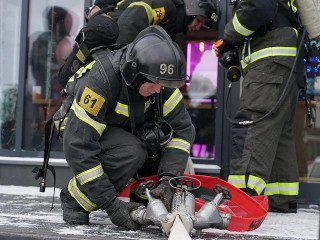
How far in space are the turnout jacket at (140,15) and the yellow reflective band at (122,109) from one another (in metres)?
0.80

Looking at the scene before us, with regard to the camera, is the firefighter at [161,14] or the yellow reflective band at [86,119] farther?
the firefighter at [161,14]

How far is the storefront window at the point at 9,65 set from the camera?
5.44 meters

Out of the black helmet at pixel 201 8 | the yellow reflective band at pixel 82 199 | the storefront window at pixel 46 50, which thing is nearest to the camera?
the yellow reflective band at pixel 82 199

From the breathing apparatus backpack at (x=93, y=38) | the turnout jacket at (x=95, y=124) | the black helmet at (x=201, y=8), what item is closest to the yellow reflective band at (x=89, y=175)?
the turnout jacket at (x=95, y=124)

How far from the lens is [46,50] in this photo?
541 cm

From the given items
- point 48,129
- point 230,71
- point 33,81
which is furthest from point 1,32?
point 230,71

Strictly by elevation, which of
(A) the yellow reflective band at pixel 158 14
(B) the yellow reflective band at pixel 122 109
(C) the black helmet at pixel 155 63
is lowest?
(B) the yellow reflective band at pixel 122 109

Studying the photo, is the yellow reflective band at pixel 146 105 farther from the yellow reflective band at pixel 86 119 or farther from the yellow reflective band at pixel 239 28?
the yellow reflective band at pixel 239 28

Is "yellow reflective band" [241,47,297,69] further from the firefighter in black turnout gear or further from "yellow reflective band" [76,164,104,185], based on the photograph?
"yellow reflective band" [76,164,104,185]

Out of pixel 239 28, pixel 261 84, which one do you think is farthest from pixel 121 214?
pixel 239 28

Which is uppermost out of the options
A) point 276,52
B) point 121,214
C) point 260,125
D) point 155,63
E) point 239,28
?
point 239,28

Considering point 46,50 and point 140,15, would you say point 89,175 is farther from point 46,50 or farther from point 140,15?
point 46,50

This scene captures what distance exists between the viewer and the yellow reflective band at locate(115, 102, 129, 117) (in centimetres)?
328

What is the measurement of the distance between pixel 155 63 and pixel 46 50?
260cm
